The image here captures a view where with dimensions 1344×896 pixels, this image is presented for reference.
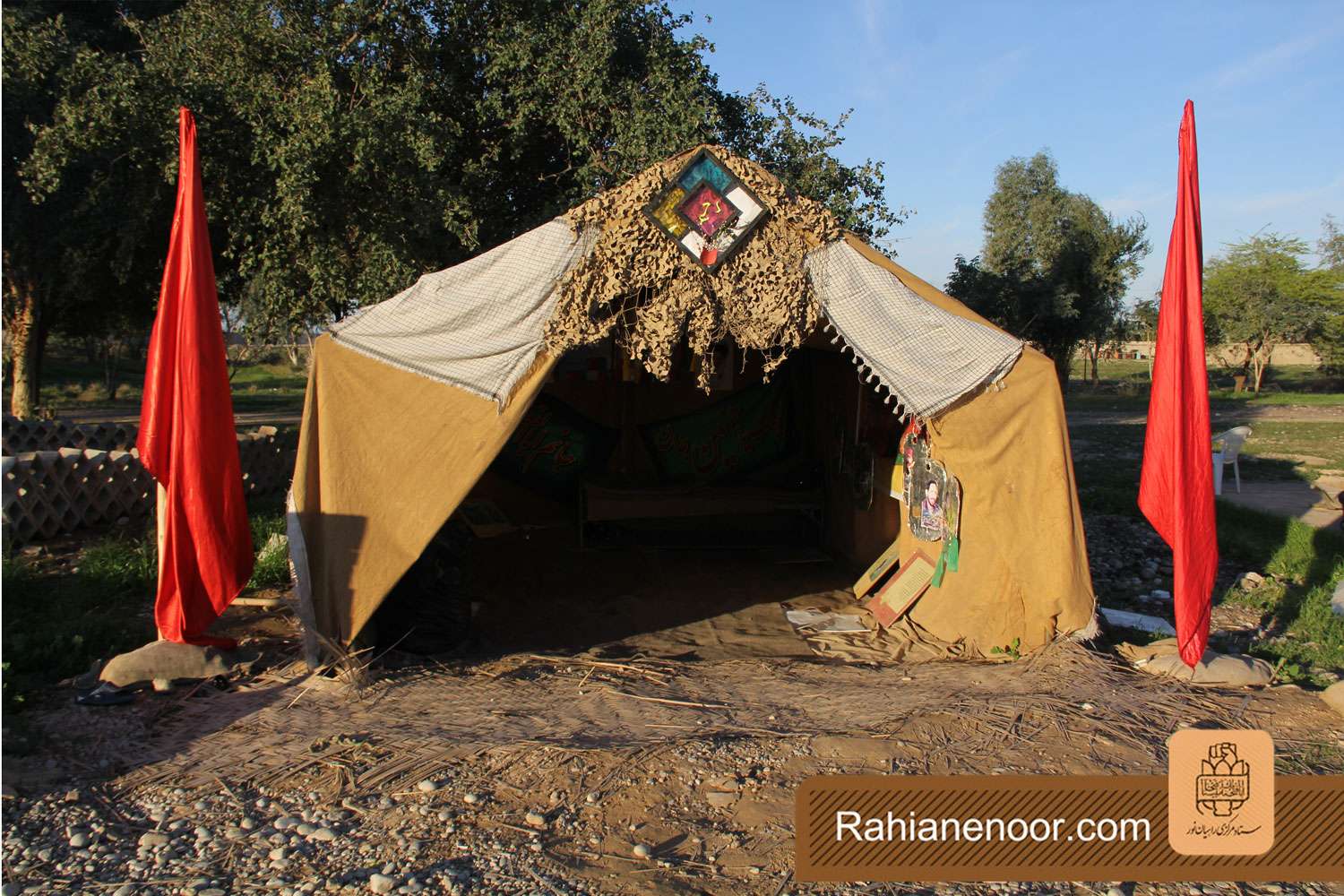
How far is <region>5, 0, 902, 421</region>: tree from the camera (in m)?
9.41

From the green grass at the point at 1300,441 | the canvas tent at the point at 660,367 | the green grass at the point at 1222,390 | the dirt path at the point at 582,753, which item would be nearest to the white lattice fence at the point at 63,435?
the canvas tent at the point at 660,367

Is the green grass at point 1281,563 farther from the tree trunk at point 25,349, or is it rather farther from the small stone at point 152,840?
the tree trunk at point 25,349

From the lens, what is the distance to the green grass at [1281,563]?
6328mm

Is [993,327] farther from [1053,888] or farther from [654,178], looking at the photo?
[1053,888]

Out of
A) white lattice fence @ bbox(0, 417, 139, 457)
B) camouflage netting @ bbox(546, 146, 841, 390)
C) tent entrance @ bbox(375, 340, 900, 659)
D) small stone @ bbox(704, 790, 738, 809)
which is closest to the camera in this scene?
small stone @ bbox(704, 790, 738, 809)

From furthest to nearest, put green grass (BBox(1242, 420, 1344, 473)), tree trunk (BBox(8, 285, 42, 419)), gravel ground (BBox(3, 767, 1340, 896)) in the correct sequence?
green grass (BBox(1242, 420, 1344, 473)), tree trunk (BBox(8, 285, 42, 419)), gravel ground (BBox(3, 767, 1340, 896))

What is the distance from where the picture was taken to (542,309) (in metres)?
5.24

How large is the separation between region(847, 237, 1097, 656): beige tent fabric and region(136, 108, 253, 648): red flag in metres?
3.76

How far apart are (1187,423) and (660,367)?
2.95m

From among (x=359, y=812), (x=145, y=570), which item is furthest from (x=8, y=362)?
(x=359, y=812)

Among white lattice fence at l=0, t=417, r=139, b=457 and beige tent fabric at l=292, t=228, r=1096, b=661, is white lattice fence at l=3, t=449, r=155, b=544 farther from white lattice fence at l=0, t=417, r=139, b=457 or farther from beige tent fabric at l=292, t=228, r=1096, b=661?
beige tent fabric at l=292, t=228, r=1096, b=661

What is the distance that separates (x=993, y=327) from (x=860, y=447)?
2905 millimetres

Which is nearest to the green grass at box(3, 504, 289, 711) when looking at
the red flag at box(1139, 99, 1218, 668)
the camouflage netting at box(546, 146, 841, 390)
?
the camouflage netting at box(546, 146, 841, 390)

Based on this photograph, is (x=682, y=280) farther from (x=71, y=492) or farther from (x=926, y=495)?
(x=71, y=492)
